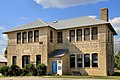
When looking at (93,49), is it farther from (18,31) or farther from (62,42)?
(18,31)

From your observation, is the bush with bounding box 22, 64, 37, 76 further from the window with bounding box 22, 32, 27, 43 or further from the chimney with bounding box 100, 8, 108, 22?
the chimney with bounding box 100, 8, 108, 22

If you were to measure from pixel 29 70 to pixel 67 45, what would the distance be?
710 cm

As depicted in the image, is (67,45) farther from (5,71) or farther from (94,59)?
(5,71)

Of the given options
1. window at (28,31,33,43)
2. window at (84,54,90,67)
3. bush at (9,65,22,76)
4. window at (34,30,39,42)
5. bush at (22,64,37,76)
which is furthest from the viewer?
window at (28,31,33,43)

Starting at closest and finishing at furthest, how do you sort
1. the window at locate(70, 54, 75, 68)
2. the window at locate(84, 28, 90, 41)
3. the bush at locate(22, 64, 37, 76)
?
the bush at locate(22, 64, 37, 76), the window at locate(84, 28, 90, 41), the window at locate(70, 54, 75, 68)

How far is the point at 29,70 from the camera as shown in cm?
3559

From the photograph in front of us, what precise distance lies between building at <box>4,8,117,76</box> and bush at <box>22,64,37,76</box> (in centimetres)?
186

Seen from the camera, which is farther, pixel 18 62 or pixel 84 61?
pixel 18 62

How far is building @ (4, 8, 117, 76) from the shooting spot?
3466cm

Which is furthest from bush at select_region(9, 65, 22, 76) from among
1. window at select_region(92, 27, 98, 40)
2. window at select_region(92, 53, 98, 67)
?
window at select_region(92, 27, 98, 40)

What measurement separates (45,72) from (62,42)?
5.78 meters

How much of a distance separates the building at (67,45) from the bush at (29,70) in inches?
73.0

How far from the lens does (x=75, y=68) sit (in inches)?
1428

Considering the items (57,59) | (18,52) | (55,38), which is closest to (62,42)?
(55,38)
